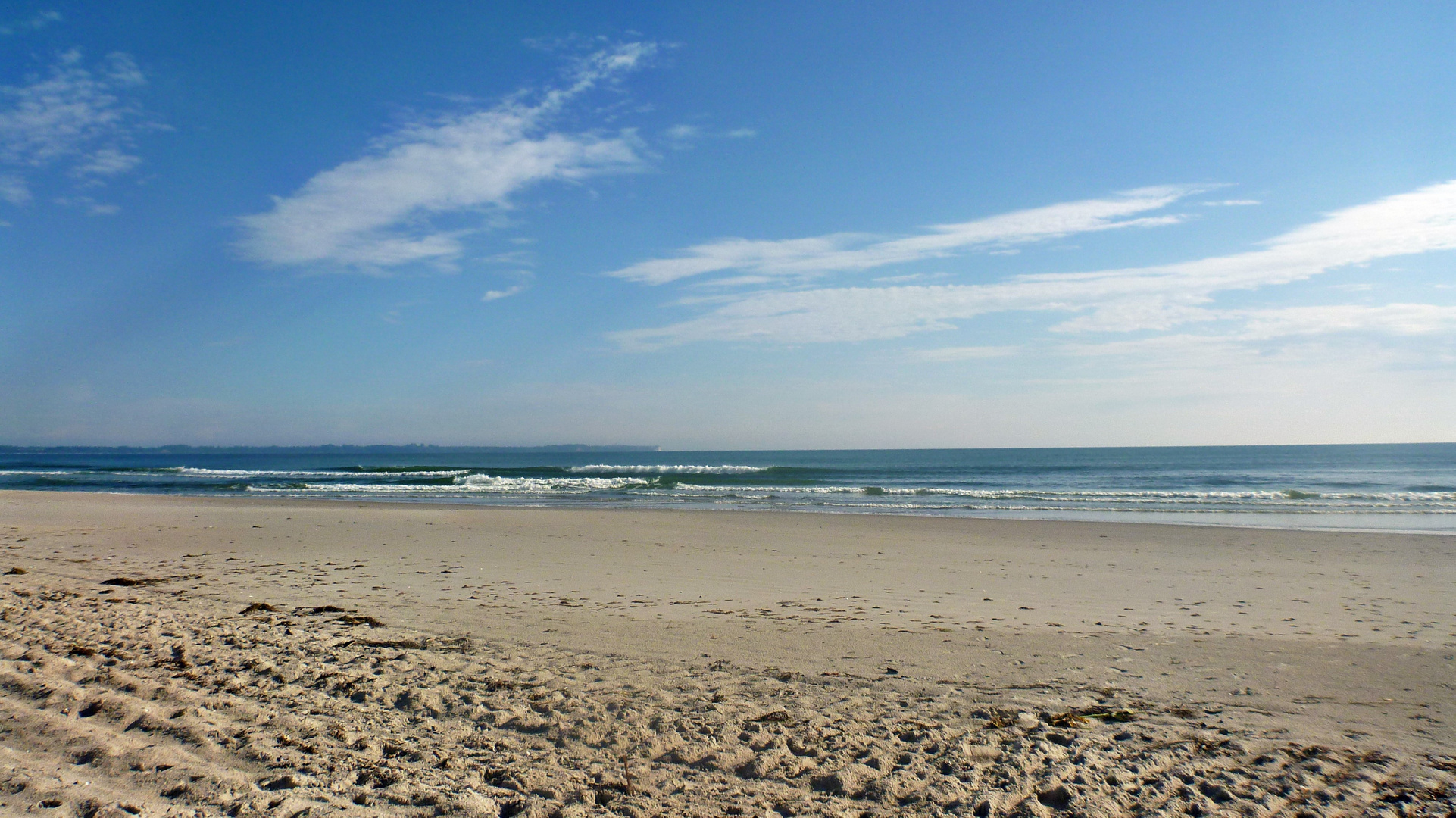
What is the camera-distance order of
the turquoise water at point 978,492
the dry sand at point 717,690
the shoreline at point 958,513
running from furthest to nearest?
1. the turquoise water at point 978,492
2. the shoreline at point 958,513
3. the dry sand at point 717,690

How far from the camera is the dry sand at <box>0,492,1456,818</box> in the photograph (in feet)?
11.4

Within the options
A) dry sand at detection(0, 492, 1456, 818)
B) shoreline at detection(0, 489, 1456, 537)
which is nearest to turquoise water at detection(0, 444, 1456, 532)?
shoreline at detection(0, 489, 1456, 537)

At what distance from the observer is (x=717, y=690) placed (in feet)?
16.4

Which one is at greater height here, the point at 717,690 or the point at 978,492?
the point at 717,690

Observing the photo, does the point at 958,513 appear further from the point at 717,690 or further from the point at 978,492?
the point at 717,690

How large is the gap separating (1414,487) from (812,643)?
1494 inches

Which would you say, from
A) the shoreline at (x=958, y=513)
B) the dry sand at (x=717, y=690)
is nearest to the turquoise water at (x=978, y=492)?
the shoreline at (x=958, y=513)

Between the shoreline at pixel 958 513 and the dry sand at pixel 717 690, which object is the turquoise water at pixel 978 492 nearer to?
the shoreline at pixel 958 513

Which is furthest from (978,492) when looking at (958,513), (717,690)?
(717,690)

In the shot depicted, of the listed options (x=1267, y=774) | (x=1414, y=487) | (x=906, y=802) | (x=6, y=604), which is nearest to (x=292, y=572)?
(x=6, y=604)

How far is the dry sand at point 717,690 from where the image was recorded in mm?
3480

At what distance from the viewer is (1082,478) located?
42000mm

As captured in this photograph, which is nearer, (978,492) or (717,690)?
(717,690)

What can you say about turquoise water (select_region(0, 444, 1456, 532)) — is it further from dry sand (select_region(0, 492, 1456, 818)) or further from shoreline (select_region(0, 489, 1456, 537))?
dry sand (select_region(0, 492, 1456, 818))
